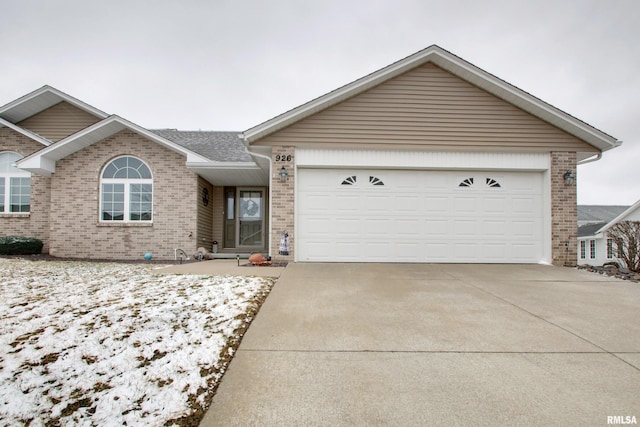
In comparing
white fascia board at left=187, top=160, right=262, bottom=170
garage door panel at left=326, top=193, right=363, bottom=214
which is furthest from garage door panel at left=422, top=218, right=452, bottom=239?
white fascia board at left=187, top=160, right=262, bottom=170

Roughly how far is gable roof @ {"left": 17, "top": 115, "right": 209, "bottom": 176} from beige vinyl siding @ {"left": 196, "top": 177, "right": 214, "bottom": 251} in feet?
4.41

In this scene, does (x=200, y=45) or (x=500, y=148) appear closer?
(x=500, y=148)

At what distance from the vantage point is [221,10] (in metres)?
11.4

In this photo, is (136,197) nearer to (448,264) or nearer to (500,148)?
(448,264)

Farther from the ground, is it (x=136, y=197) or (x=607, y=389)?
(x=136, y=197)

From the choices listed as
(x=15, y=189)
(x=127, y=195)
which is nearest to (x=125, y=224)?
(x=127, y=195)

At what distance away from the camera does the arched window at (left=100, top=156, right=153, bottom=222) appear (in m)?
9.71

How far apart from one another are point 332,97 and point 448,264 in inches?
201

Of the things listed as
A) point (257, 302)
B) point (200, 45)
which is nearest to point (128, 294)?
point (257, 302)

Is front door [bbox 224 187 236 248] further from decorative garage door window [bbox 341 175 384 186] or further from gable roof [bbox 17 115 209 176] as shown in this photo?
decorative garage door window [bbox 341 175 384 186]

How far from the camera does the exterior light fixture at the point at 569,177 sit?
7.95 m

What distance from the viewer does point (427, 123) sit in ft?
26.6

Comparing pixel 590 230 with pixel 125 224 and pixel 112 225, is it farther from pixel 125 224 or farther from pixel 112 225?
pixel 112 225

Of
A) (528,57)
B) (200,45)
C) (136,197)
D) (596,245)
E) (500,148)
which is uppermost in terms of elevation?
(200,45)
